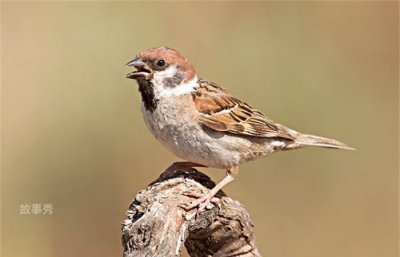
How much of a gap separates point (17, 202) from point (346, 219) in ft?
7.19

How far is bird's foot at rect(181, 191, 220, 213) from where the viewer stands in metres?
3.51

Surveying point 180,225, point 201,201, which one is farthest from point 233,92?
point 180,225

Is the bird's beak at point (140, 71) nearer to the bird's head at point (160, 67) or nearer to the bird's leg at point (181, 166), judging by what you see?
the bird's head at point (160, 67)

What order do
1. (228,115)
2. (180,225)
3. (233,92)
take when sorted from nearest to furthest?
(180,225)
(228,115)
(233,92)

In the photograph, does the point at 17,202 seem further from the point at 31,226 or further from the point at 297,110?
the point at 297,110

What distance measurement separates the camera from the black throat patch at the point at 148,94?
4117 mm

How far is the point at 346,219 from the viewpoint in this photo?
6.00m

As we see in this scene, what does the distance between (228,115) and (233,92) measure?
189 centimetres

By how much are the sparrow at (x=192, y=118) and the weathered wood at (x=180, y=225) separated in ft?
0.68

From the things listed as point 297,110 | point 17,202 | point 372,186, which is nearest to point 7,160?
point 17,202

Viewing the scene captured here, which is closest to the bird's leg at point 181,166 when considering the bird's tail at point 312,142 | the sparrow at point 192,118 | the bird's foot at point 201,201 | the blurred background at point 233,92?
the sparrow at point 192,118

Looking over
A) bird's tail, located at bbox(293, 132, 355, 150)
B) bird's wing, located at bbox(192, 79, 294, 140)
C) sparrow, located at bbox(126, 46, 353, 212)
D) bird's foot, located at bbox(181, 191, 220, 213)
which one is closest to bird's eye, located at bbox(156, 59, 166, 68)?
sparrow, located at bbox(126, 46, 353, 212)

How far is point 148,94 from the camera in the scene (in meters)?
4.14

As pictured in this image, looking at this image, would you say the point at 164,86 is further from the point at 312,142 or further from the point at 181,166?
the point at 312,142
